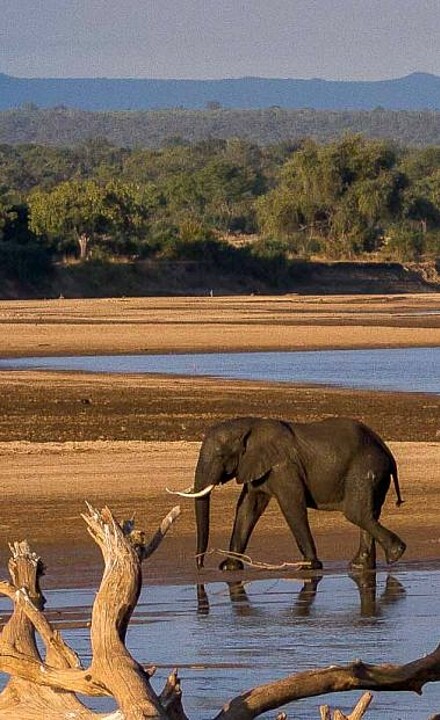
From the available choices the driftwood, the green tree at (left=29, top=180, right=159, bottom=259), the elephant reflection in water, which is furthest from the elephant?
the green tree at (left=29, top=180, right=159, bottom=259)

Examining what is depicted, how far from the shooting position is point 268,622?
1150 centimetres

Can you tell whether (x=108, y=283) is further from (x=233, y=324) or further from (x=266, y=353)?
(x=266, y=353)

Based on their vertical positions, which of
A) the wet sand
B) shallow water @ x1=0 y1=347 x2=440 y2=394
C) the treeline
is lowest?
the treeline

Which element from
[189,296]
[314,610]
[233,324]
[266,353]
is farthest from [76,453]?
[189,296]

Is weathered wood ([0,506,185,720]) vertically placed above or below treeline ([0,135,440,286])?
above

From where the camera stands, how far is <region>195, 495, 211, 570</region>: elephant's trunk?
1320 cm

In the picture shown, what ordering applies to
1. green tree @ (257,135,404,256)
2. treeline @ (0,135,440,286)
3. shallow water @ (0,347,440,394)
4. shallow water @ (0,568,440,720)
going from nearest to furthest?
shallow water @ (0,568,440,720) < shallow water @ (0,347,440,394) < treeline @ (0,135,440,286) < green tree @ (257,135,404,256)

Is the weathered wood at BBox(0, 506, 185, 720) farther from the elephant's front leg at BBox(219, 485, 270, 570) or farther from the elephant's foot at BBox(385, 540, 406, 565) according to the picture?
the elephant's foot at BBox(385, 540, 406, 565)

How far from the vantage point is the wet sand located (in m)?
14.3

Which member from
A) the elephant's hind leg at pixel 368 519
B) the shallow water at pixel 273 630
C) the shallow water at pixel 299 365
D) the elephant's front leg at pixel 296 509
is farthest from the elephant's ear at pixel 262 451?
the shallow water at pixel 299 365

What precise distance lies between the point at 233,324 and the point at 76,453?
102 feet

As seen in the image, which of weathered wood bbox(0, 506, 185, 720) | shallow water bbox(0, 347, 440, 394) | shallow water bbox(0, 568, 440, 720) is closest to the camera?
weathered wood bbox(0, 506, 185, 720)

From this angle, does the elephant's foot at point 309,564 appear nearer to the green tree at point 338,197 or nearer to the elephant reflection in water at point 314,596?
the elephant reflection in water at point 314,596

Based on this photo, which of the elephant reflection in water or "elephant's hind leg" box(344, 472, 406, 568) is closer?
the elephant reflection in water
